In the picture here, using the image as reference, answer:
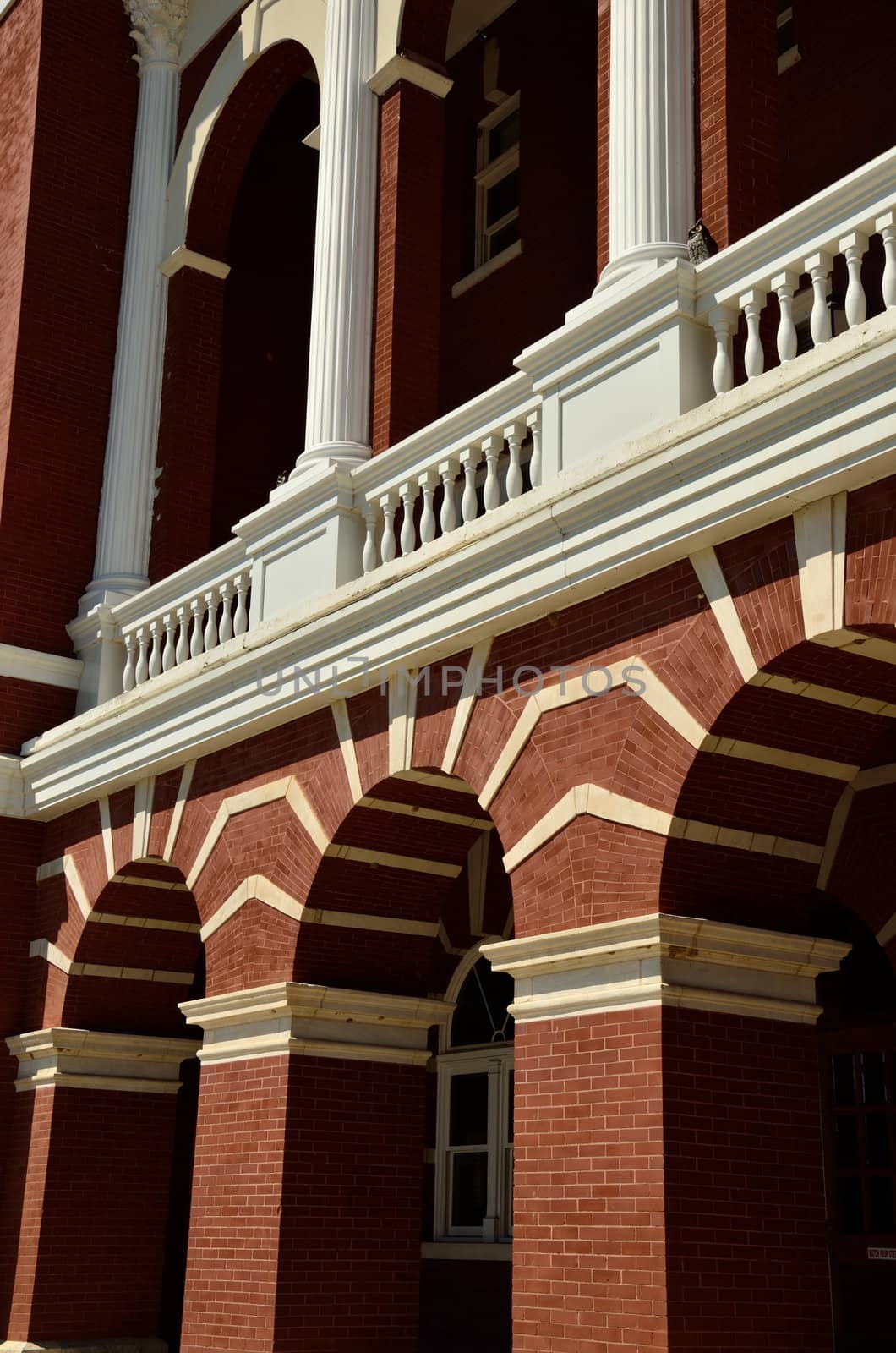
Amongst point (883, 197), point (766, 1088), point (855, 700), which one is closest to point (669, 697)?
point (855, 700)

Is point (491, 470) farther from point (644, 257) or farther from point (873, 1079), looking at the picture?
point (873, 1079)

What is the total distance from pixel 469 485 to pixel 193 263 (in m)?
6.96

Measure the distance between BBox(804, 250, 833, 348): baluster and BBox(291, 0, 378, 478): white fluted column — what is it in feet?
14.4

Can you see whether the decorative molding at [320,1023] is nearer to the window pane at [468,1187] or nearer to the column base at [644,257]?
the window pane at [468,1187]

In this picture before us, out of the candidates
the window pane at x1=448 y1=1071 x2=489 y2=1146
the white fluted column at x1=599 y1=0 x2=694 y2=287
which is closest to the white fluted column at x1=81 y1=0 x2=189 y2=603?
the window pane at x1=448 y1=1071 x2=489 y2=1146

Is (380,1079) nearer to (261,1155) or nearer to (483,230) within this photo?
(261,1155)

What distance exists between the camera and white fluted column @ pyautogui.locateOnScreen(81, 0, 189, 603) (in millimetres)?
15852

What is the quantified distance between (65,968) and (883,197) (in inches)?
361

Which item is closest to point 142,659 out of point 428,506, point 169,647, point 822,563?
point 169,647

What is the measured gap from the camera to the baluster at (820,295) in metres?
8.06

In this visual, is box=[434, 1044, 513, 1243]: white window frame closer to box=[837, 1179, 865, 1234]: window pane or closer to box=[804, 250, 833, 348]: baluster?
box=[837, 1179, 865, 1234]: window pane

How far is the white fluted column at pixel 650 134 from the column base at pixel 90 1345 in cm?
898

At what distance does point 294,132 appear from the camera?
62.0 ft

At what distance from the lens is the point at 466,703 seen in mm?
9977
